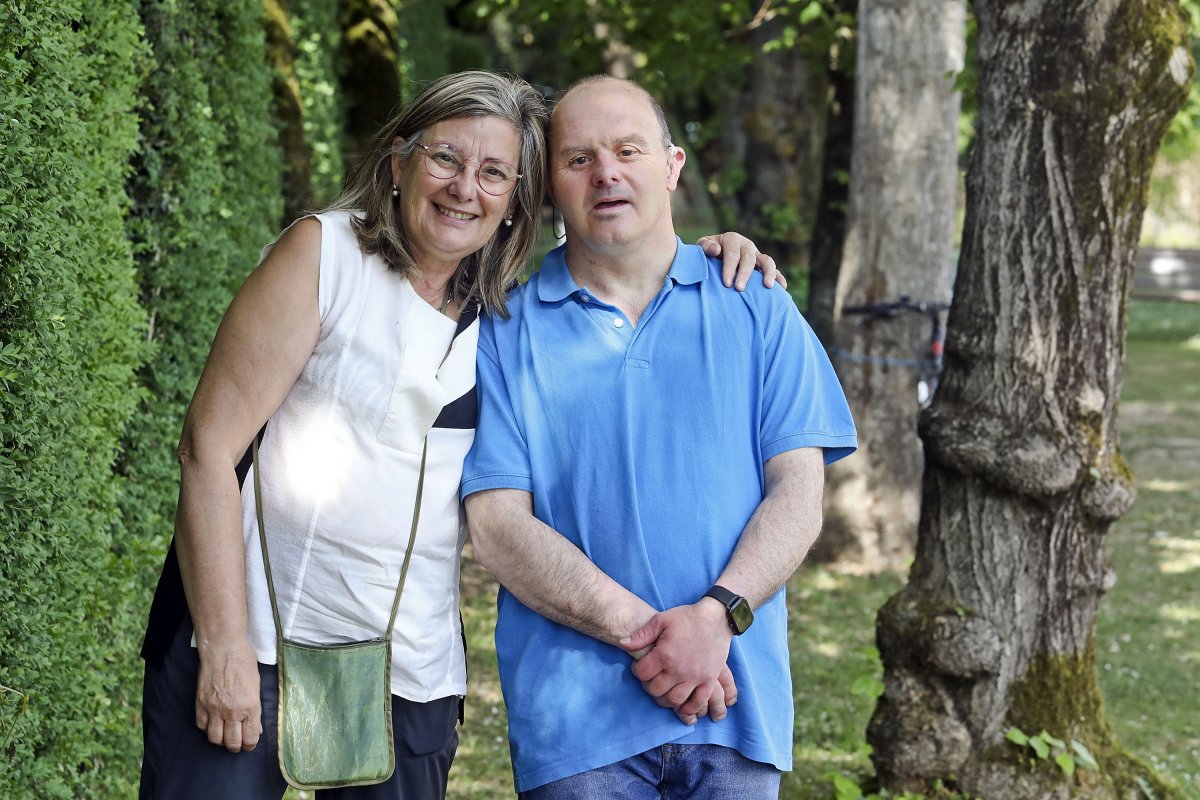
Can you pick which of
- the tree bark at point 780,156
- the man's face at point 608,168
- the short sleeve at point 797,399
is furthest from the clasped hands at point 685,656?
Answer: the tree bark at point 780,156

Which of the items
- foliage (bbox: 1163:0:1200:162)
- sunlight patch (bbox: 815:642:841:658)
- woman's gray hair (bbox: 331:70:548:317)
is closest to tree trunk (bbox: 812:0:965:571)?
sunlight patch (bbox: 815:642:841:658)

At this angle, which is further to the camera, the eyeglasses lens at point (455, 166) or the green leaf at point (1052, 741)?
A: the green leaf at point (1052, 741)

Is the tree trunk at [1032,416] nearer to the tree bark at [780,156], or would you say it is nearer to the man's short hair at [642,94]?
the man's short hair at [642,94]

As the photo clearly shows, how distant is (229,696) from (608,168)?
1253mm

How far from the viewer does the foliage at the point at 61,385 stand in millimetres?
2930

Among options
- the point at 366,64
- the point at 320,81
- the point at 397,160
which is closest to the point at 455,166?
the point at 397,160

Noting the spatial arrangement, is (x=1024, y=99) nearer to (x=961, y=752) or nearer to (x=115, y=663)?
(x=961, y=752)

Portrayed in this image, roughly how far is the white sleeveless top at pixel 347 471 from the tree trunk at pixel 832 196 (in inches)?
295

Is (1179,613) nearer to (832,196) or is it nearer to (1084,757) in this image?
(1084,757)

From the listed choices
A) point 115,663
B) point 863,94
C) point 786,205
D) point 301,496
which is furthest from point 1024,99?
point 786,205

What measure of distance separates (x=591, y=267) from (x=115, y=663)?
2095mm

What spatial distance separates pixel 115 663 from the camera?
396cm

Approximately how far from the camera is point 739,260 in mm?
2900

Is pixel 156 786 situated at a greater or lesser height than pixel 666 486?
lesser
